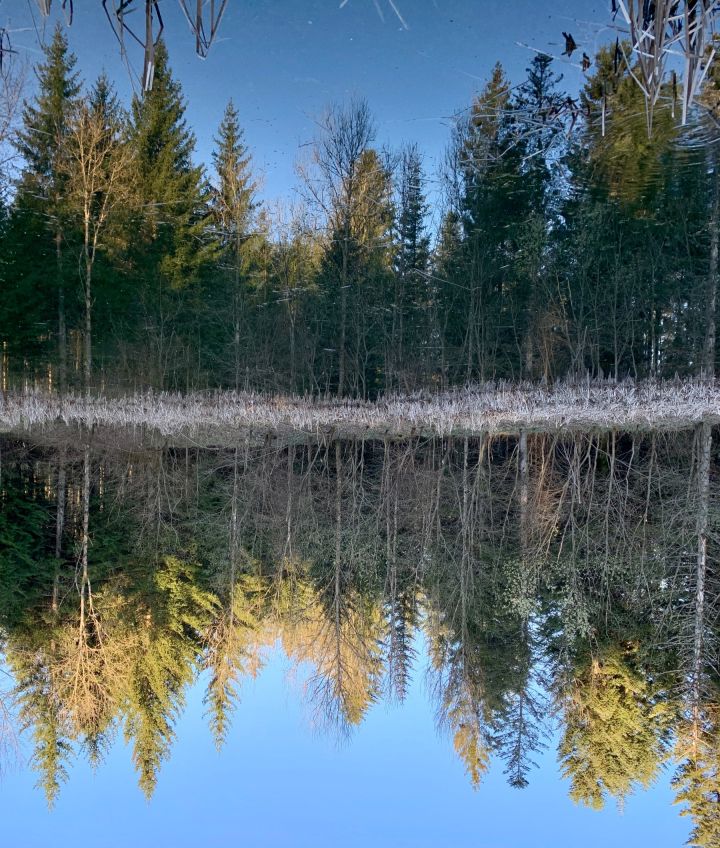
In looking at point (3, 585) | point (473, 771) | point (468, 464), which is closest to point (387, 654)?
point (473, 771)

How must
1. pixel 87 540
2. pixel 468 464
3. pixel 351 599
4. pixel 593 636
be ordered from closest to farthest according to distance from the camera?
pixel 593 636 → pixel 351 599 → pixel 87 540 → pixel 468 464

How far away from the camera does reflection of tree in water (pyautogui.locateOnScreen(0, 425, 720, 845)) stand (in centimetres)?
335

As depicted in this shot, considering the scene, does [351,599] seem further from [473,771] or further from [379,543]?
[473,771]

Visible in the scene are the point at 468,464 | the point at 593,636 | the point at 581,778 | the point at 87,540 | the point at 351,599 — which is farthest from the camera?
the point at 468,464

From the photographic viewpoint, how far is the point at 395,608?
4.64m

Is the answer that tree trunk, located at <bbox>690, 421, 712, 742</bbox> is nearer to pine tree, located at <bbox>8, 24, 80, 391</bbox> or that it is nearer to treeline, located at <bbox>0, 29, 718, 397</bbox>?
treeline, located at <bbox>0, 29, 718, 397</bbox>

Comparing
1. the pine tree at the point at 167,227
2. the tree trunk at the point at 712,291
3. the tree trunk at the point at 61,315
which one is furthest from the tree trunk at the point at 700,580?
the tree trunk at the point at 61,315

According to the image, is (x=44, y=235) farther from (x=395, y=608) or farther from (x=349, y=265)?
(x=395, y=608)

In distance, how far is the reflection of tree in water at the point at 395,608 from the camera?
335 centimetres

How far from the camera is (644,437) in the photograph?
9.86m

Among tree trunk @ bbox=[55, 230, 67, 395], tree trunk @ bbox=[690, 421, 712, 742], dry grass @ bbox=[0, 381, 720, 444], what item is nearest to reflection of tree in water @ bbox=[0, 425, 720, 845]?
tree trunk @ bbox=[690, 421, 712, 742]

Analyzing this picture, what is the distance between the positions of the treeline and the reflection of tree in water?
23.6 ft

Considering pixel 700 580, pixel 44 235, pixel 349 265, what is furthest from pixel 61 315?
pixel 700 580

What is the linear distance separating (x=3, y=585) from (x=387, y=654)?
11.0ft
